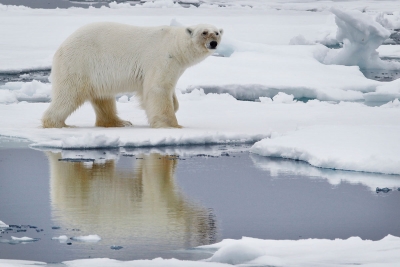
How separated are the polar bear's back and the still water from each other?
1154 millimetres

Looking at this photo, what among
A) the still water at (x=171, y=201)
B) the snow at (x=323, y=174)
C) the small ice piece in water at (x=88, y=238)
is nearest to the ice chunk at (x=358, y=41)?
the still water at (x=171, y=201)

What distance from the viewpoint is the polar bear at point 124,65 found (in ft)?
26.8

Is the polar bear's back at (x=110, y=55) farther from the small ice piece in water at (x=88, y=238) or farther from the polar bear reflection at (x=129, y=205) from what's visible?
the small ice piece in water at (x=88, y=238)

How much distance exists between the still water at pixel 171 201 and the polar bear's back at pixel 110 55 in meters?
1.15

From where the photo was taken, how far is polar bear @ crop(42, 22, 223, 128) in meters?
8.16

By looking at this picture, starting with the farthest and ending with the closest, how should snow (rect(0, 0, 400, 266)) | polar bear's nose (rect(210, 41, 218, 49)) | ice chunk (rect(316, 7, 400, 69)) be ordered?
ice chunk (rect(316, 7, 400, 69)) → polar bear's nose (rect(210, 41, 218, 49)) → snow (rect(0, 0, 400, 266))

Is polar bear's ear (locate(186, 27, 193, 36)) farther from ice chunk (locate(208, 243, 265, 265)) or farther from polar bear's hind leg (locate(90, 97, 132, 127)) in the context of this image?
ice chunk (locate(208, 243, 265, 265))

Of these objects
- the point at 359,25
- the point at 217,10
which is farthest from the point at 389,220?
the point at 217,10

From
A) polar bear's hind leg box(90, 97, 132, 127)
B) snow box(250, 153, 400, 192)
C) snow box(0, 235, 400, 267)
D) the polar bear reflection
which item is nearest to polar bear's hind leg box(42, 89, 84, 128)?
polar bear's hind leg box(90, 97, 132, 127)

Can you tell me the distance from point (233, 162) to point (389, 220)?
86.9 inches

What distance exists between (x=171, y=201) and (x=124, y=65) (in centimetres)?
323

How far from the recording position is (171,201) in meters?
5.35

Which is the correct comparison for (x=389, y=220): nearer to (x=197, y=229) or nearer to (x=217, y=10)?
(x=197, y=229)

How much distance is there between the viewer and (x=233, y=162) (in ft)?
22.8
